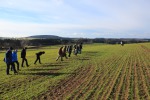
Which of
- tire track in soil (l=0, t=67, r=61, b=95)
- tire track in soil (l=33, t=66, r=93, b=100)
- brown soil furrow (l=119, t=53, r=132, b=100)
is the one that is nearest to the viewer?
brown soil furrow (l=119, t=53, r=132, b=100)


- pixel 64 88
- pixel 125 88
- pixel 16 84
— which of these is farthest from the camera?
pixel 16 84

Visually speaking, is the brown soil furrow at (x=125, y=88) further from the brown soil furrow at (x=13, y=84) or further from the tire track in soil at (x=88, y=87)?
the brown soil furrow at (x=13, y=84)

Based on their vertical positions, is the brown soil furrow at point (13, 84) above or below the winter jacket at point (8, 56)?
below

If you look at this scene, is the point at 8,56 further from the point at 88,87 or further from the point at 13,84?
the point at 88,87

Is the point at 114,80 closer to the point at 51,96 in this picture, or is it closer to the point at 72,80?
the point at 72,80

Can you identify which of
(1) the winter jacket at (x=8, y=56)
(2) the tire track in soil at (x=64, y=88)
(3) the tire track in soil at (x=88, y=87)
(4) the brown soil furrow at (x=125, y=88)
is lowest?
(2) the tire track in soil at (x=64, y=88)

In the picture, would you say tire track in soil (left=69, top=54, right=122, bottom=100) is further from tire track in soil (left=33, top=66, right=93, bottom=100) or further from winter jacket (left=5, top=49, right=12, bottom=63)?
winter jacket (left=5, top=49, right=12, bottom=63)

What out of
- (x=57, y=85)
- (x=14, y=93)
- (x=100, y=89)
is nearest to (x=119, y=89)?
(x=100, y=89)

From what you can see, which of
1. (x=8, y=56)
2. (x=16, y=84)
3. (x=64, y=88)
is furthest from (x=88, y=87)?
(x=8, y=56)

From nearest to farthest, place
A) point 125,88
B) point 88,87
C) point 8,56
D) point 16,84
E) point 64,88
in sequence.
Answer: point 125,88, point 64,88, point 88,87, point 16,84, point 8,56

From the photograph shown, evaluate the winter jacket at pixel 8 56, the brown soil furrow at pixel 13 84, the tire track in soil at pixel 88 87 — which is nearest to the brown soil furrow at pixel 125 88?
the tire track in soil at pixel 88 87

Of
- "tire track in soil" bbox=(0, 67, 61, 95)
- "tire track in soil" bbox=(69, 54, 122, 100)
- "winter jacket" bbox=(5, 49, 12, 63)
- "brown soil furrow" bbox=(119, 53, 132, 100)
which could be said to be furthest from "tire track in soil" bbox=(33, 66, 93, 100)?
"winter jacket" bbox=(5, 49, 12, 63)

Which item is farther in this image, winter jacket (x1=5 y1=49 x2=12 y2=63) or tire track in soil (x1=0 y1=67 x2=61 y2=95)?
winter jacket (x1=5 y1=49 x2=12 y2=63)

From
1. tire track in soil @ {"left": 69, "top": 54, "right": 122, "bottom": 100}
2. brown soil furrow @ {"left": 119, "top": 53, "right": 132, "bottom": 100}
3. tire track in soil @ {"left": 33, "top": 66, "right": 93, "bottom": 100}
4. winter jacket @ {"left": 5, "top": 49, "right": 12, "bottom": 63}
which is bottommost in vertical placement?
tire track in soil @ {"left": 33, "top": 66, "right": 93, "bottom": 100}
